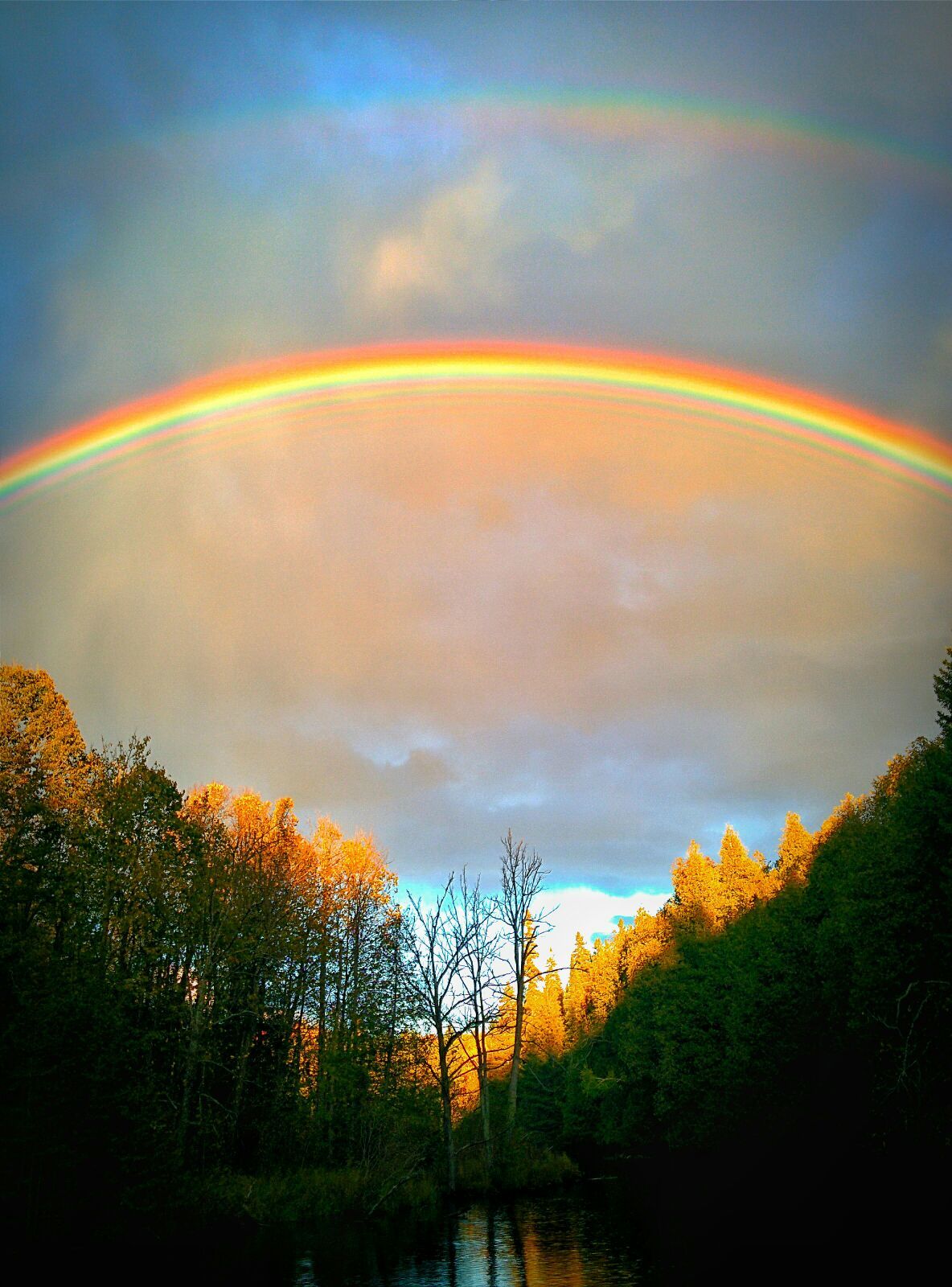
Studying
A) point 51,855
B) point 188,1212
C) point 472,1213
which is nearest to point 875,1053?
point 472,1213

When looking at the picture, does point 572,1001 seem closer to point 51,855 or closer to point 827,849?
point 827,849

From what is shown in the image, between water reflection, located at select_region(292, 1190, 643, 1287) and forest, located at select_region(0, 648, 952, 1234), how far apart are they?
13.6 ft

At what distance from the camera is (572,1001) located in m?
80.1

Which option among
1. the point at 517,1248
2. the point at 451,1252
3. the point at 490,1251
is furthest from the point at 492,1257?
the point at 451,1252

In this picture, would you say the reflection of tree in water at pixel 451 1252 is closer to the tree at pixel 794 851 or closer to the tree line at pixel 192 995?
the tree line at pixel 192 995

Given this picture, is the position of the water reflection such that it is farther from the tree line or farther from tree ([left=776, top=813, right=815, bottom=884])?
tree ([left=776, top=813, right=815, bottom=884])

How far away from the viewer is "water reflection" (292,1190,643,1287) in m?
21.2

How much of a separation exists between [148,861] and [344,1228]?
14.6 m

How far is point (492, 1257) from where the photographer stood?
81.0ft

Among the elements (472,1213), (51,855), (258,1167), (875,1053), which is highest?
(51,855)

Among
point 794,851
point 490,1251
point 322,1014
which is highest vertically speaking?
point 794,851

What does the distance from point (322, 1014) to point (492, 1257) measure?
678 inches

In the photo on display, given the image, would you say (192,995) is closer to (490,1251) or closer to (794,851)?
(490,1251)

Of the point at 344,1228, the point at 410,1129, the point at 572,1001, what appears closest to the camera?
the point at 344,1228
